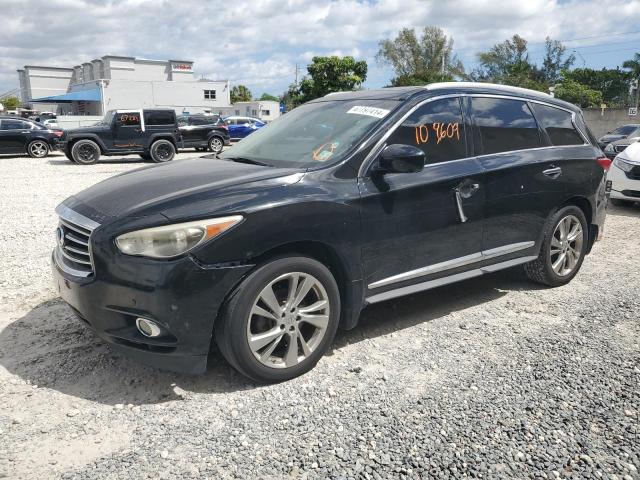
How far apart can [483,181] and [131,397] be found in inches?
112

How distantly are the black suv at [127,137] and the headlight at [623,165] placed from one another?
545 inches

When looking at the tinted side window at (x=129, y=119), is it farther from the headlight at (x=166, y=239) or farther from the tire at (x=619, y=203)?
the headlight at (x=166, y=239)

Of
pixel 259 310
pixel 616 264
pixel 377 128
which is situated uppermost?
pixel 377 128

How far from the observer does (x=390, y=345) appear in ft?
12.6

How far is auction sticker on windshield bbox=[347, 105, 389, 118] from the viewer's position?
3.79 m

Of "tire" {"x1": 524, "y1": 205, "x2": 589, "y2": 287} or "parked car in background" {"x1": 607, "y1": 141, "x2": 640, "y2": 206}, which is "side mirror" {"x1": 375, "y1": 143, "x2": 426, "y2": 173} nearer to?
"tire" {"x1": 524, "y1": 205, "x2": 589, "y2": 287}

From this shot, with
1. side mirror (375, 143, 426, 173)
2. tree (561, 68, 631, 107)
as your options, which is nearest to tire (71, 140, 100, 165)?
side mirror (375, 143, 426, 173)

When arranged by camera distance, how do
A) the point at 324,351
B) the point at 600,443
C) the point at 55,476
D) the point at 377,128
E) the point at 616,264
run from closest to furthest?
the point at 55,476 < the point at 600,443 < the point at 324,351 < the point at 377,128 < the point at 616,264

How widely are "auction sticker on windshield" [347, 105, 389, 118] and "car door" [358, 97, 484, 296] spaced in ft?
0.50

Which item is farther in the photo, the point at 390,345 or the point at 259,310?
the point at 390,345

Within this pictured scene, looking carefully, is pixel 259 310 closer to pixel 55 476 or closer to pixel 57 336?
pixel 55 476

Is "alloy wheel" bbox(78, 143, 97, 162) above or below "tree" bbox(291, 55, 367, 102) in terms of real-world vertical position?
below

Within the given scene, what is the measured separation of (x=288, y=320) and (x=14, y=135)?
19.9m

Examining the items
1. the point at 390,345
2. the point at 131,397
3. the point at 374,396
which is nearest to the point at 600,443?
the point at 374,396
